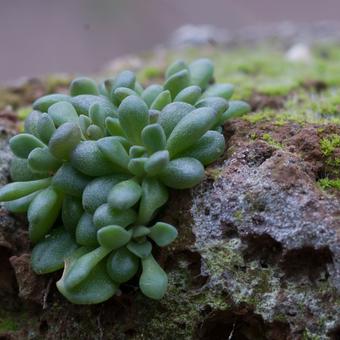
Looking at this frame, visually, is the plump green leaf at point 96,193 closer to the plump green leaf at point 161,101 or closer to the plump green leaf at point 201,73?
the plump green leaf at point 161,101

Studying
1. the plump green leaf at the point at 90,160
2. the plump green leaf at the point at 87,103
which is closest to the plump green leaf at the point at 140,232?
the plump green leaf at the point at 90,160

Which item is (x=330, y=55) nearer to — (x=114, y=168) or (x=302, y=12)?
(x=114, y=168)

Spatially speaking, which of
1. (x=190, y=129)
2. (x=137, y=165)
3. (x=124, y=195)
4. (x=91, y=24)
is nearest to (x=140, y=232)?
(x=124, y=195)

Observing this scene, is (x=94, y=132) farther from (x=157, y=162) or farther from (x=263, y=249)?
(x=263, y=249)

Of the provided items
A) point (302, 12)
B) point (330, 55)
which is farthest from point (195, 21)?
point (330, 55)

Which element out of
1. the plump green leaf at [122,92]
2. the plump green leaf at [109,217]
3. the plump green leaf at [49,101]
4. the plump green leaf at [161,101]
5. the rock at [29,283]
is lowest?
the rock at [29,283]

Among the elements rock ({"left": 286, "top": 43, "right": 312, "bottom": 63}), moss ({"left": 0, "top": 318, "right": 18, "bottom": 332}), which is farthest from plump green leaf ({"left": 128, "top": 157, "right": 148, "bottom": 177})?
rock ({"left": 286, "top": 43, "right": 312, "bottom": 63})

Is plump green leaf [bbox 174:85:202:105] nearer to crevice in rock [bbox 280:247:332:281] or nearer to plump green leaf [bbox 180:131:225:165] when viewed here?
plump green leaf [bbox 180:131:225:165]
